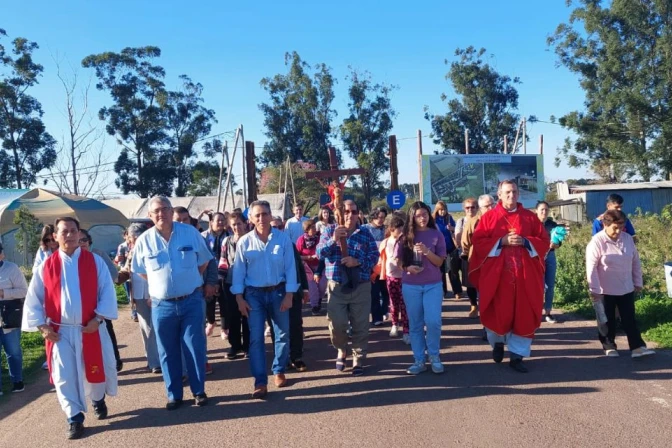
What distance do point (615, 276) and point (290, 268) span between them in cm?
335

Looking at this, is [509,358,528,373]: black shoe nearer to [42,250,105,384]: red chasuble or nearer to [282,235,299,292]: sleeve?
[282,235,299,292]: sleeve

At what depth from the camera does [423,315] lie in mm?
5602

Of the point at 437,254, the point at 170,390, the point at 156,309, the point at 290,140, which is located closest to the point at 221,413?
the point at 170,390

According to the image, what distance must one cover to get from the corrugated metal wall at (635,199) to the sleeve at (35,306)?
1258 inches

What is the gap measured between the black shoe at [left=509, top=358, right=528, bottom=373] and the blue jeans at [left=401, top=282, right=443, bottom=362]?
75 cm

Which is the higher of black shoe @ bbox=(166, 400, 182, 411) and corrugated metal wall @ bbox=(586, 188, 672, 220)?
corrugated metal wall @ bbox=(586, 188, 672, 220)

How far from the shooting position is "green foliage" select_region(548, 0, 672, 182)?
31531 mm

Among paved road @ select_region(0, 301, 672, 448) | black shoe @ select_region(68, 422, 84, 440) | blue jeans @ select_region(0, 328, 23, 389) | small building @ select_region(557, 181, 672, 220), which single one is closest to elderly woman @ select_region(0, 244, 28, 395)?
blue jeans @ select_region(0, 328, 23, 389)

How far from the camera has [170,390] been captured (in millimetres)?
4992

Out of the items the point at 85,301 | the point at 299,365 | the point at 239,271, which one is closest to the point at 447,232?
the point at 299,365

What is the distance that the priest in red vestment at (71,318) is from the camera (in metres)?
4.57

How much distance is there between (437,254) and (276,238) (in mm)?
1612

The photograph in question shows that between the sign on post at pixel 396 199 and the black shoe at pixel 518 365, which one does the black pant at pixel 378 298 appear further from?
the sign on post at pixel 396 199

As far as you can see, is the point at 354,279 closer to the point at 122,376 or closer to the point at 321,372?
the point at 321,372
